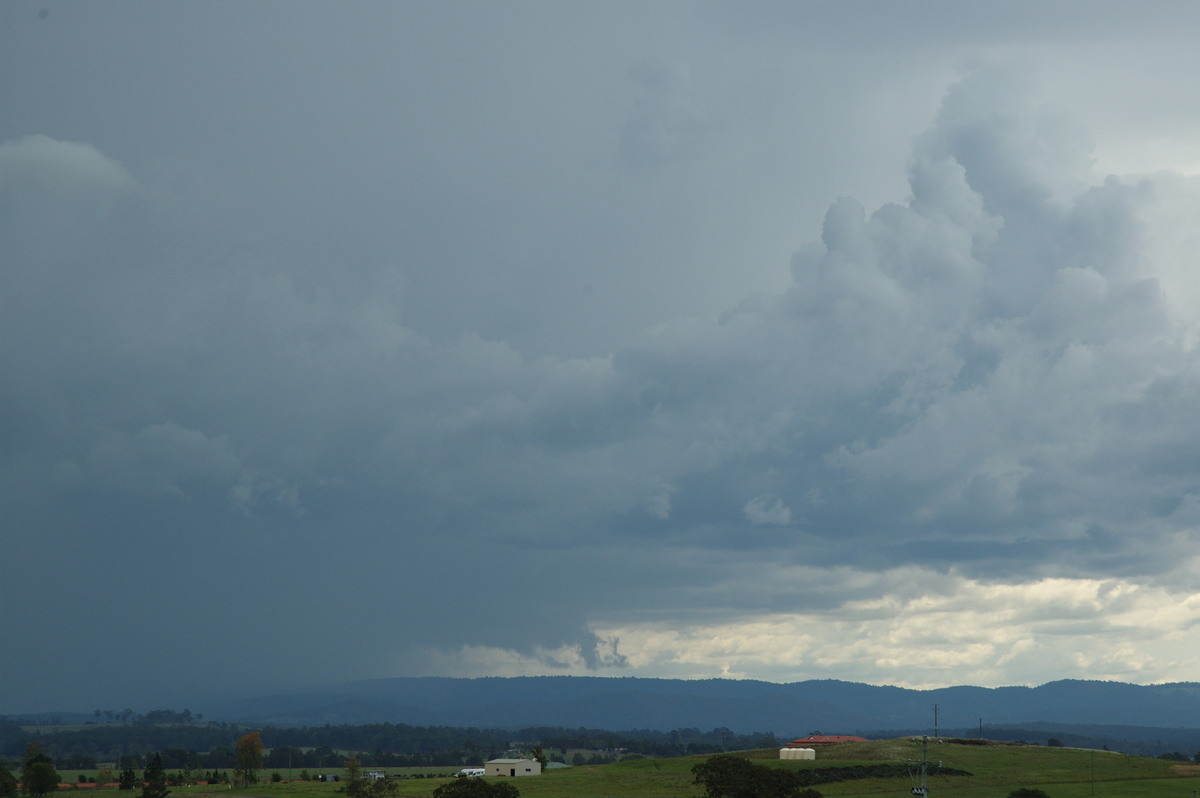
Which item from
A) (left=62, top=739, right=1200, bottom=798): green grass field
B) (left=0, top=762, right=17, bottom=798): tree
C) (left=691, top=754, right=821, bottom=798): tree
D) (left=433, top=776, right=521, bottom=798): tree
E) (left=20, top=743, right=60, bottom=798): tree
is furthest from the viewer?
(left=20, top=743, right=60, bottom=798): tree

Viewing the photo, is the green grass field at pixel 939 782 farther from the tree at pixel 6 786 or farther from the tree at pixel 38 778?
the tree at pixel 6 786

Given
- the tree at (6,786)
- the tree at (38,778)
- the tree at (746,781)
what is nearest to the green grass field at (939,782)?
the tree at (38,778)

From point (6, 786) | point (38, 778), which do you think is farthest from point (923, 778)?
point (38, 778)

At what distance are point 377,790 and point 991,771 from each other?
88.4m

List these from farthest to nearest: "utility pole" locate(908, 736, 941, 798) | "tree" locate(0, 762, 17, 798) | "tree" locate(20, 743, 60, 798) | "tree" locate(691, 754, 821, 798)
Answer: "tree" locate(20, 743, 60, 798) < "tree" locate(0, 762, 17, 798) < "utility pole" locate(908, 736, 941, 798) < "tree" locate(691, 754, 821, 798)

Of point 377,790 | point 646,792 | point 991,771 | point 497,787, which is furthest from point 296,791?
point 991,771

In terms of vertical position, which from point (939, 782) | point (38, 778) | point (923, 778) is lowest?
Result: point (38, 778)

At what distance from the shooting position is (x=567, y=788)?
6722 inches

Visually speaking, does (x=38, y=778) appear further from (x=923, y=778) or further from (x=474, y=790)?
(x=923, y=778)

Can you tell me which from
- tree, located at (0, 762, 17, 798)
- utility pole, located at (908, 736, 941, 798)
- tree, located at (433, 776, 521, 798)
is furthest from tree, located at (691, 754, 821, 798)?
tree, located at (0, 762, 17, 798)

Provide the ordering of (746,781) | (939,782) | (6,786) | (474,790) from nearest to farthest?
(474,790) < (746,781) < (6,786) < (939,782)

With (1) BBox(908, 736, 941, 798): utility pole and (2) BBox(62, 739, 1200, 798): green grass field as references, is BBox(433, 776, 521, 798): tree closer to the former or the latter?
(2) BBox(62, 739, 1200, 798): green grass field

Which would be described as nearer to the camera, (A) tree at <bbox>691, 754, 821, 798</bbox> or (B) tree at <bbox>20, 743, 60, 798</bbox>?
(A) tree at <bbox>691, 754, 821, 798</bbox>

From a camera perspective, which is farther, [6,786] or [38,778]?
[38,778]
